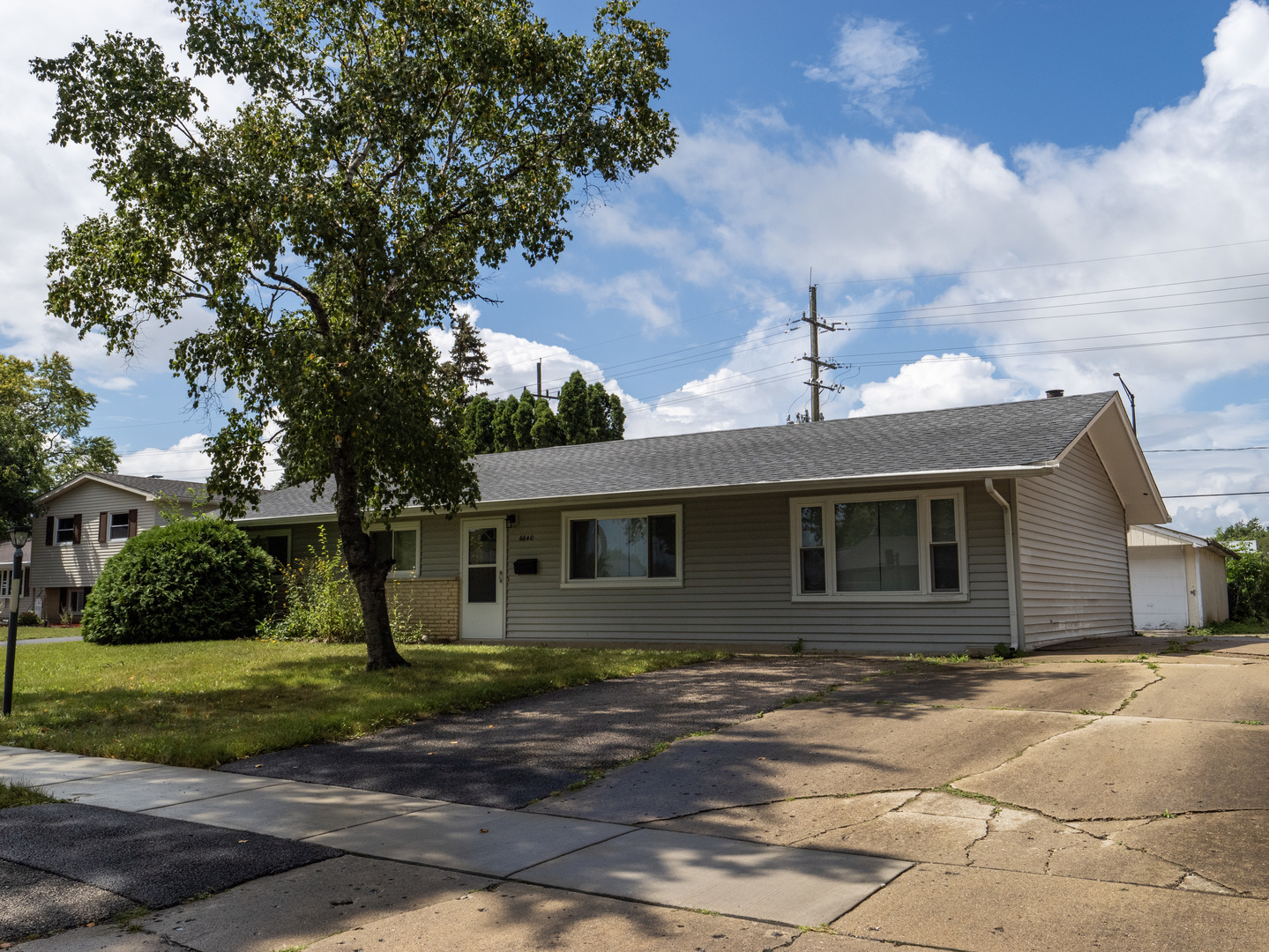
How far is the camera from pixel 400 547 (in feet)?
63.4

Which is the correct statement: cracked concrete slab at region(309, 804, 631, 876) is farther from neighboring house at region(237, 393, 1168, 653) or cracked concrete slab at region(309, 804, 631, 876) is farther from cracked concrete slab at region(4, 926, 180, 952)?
neighboring house at region(237, 393, 1168, 653)

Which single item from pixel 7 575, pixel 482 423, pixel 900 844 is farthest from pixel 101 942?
pixel 7 575

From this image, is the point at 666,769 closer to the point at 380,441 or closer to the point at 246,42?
the point at 380,441

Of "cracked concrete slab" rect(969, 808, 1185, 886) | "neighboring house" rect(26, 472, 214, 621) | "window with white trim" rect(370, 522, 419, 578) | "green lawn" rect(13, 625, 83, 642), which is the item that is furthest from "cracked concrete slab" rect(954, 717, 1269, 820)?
"neighboring house" rect(26, 472, 214, 621)

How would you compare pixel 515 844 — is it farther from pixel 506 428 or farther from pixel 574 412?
pixel 506 428

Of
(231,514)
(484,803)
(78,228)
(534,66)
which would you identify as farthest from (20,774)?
(534,66)

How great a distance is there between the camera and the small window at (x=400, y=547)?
1909 cm

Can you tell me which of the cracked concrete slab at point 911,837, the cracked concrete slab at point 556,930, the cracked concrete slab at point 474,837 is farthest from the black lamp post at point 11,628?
the cracked concrete slab at point 911,837

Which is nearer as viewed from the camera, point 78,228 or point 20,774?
point 20,774

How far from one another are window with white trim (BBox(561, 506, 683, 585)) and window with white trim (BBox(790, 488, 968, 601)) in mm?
2235

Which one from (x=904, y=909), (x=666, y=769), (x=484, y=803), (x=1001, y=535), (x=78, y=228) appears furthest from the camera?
(x=1001, y=535)

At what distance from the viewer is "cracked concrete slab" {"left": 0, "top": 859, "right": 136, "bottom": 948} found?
4035 millimetres

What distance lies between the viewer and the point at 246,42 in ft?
38.3

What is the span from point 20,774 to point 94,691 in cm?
471
